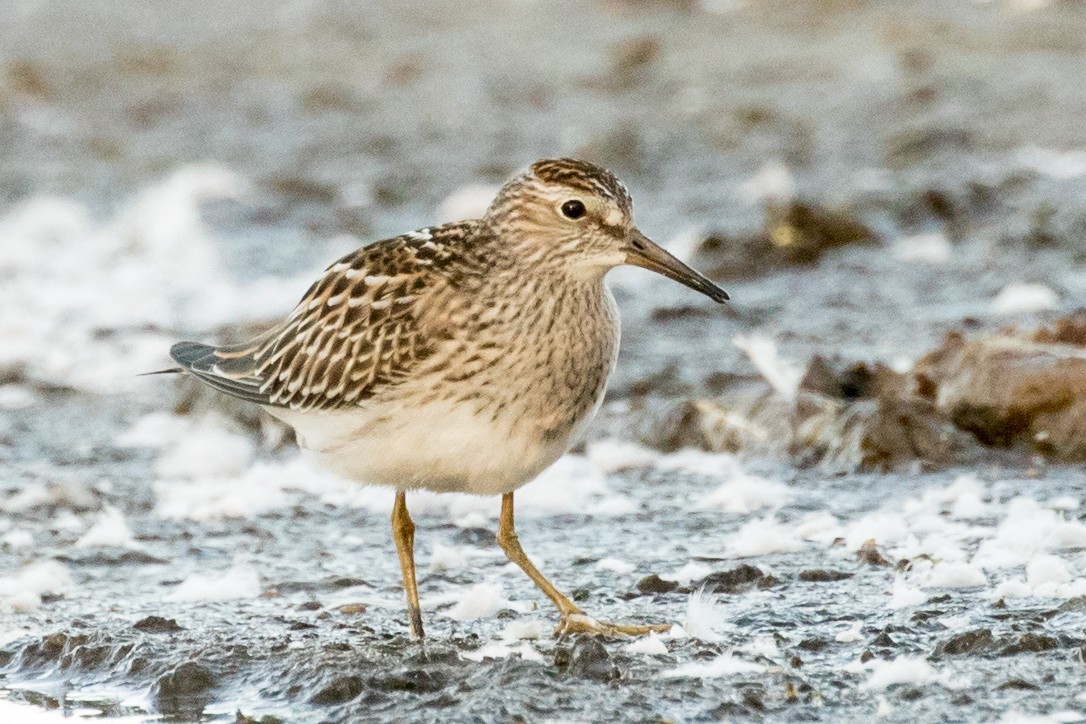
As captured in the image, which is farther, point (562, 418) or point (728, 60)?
point (728, 60)

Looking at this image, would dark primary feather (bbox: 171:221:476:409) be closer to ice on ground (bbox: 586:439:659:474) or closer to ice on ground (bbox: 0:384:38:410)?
ice on ground (bbox: 586:439:659:474)

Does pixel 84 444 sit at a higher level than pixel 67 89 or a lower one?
lower

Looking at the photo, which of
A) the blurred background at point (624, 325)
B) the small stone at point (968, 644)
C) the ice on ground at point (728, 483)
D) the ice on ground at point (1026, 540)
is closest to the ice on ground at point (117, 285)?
the blurred background at point (624, 325)

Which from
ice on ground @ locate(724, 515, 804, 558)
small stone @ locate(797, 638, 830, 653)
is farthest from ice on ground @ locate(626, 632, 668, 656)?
ice on ground @ locate(724, 515, 804, 558)

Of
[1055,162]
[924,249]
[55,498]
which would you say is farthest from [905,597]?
[1055,162]

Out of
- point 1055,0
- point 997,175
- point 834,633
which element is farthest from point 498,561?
point 1055,0

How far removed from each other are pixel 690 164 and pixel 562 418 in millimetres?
6631

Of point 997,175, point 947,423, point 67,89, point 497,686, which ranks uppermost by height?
point 67,89

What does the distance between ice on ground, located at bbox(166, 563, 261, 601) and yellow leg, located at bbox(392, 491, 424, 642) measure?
1.81ft

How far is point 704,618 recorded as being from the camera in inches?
205

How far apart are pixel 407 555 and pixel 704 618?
3.27ft

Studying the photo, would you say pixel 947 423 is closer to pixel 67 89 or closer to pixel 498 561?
pixel 498 561

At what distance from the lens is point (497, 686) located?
482cm

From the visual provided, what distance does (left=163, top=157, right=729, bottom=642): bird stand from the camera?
208 inches
